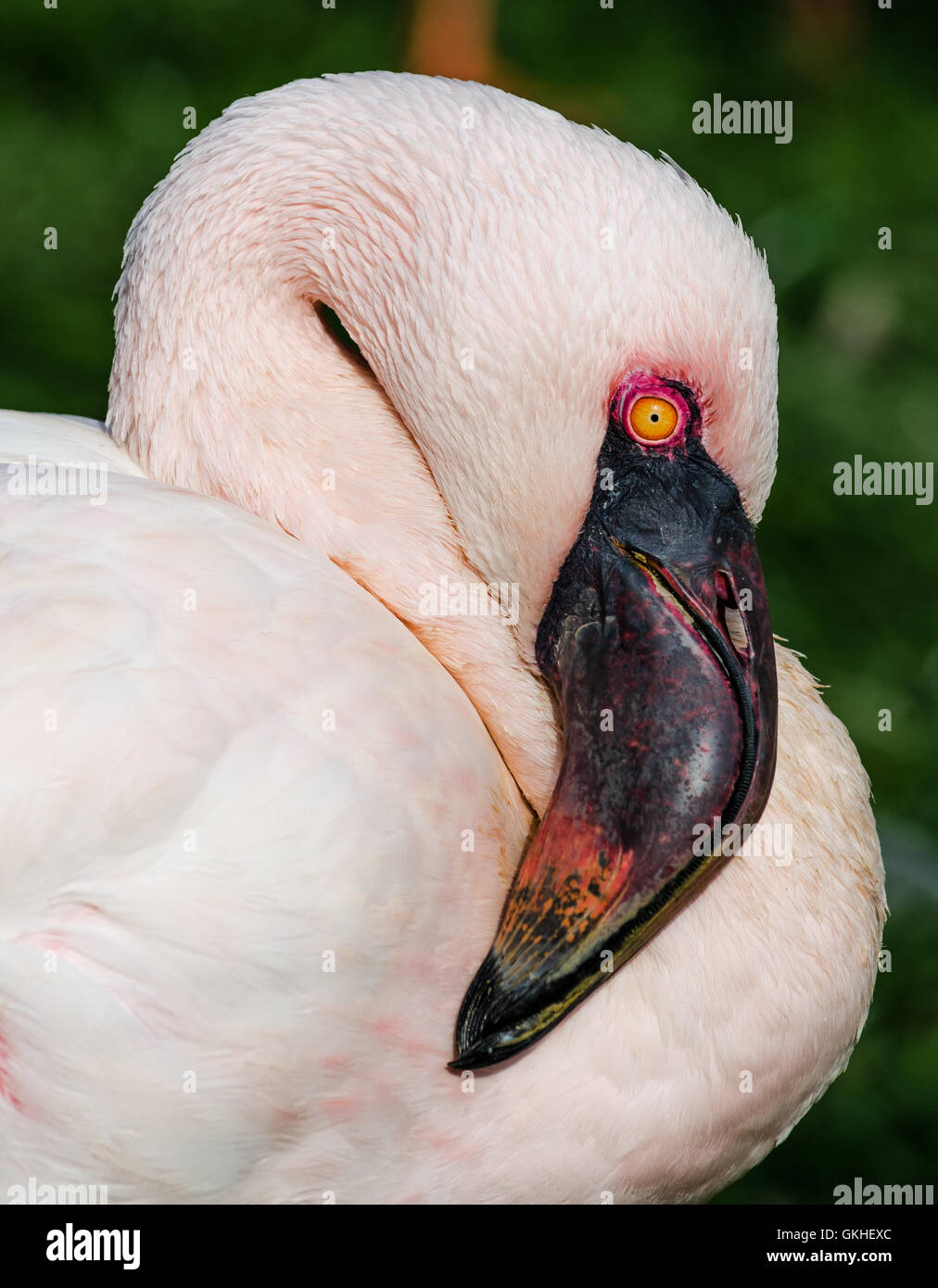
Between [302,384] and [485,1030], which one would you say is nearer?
[485,1030]

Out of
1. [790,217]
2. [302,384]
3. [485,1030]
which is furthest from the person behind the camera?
[790,217]

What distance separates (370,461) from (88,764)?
1.94 feet

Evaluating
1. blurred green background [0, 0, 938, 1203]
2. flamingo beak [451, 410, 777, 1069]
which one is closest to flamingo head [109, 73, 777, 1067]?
flamingo beak [451, 410, 777, 1069]

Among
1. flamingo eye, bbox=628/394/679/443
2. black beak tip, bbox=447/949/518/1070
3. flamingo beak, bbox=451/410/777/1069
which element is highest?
flamingo eye, bbox=628/394/679/443

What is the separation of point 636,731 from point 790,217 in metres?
3.84

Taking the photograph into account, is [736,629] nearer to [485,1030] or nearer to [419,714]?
[419,714]

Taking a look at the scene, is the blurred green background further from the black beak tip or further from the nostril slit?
the nostril slit

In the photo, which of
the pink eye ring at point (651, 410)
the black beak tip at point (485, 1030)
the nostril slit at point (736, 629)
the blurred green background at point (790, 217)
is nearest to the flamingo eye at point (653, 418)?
the pink eye ring at point (651, 410)

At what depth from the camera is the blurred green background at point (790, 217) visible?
3352mm

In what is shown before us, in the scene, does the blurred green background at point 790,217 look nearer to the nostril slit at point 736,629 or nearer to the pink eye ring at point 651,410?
the nostril slit at point 736,629

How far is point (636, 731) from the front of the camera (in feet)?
6.17

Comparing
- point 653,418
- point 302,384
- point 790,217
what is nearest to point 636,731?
point 653,418

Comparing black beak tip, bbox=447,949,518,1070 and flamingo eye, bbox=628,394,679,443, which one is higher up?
flamingo eye, bbox=628,394,679,443

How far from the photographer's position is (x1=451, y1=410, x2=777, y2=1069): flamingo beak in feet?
6.10
